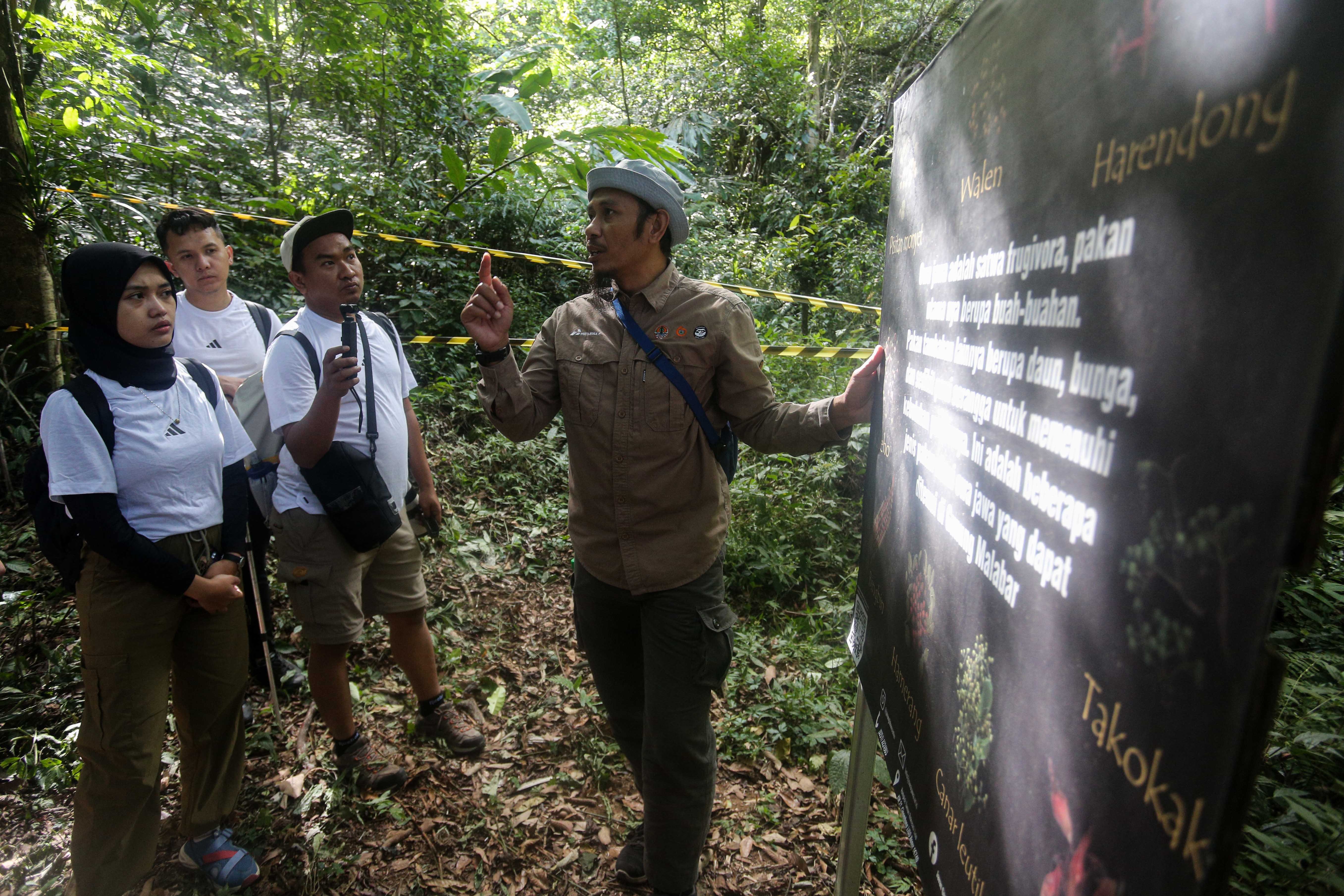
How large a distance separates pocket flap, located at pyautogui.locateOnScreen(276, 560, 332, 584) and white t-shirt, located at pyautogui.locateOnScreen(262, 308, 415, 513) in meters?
0.21

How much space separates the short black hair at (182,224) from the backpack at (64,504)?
1309 mm

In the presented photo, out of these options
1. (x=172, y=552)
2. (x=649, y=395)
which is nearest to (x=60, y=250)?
(x=172, y=552)

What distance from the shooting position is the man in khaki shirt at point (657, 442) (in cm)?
235

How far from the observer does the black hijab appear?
7.71ft

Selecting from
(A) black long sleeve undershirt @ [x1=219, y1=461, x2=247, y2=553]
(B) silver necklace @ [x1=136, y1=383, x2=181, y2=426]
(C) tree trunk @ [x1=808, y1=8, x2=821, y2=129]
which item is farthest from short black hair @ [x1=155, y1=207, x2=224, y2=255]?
(C) tree trunk @ [x1=808, y1=8, x2=821, y2=129]

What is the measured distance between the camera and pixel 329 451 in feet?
9.31

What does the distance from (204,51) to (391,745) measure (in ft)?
28.0

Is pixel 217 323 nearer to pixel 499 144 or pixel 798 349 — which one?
pixel 798 349

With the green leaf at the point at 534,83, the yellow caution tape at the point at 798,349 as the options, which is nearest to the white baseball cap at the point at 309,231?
the yellow caution tape at the point at 798,349

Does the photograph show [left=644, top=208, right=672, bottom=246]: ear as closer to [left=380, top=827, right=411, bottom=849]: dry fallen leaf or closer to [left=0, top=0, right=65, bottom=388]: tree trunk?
[left=380, top=827, right=411, bottom=849]: dry fallen leaf

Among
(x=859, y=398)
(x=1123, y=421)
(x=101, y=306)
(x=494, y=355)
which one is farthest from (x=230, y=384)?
(x=1123, y=421)

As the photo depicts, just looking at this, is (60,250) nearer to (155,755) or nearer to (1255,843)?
(155,755)

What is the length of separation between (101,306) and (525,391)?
55.7 inches

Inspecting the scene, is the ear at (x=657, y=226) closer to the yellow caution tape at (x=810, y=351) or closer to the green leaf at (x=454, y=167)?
the yellow caution tape at (x=810, y=351)
